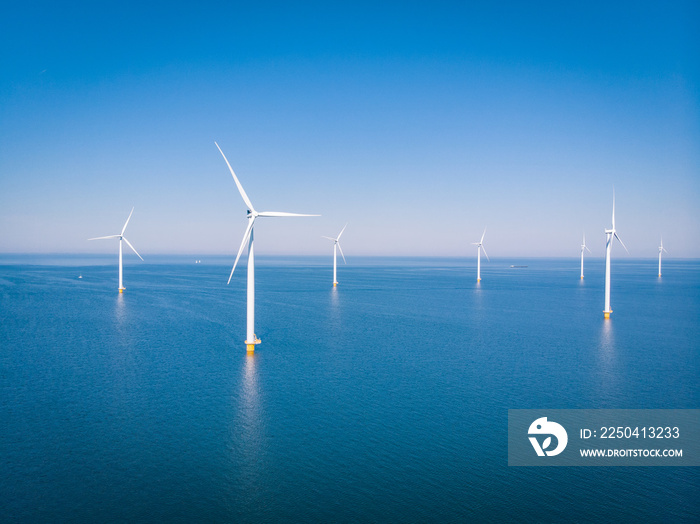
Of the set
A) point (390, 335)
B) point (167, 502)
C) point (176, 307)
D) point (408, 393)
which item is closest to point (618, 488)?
point (408, 393)

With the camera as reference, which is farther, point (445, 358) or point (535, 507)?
point (445, 358)

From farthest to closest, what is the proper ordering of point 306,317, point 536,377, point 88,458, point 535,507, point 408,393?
point 306,317 → point 536,377 → point 408,393 → point 88,458 → point 535,507

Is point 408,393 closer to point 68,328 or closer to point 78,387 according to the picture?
point 78,387

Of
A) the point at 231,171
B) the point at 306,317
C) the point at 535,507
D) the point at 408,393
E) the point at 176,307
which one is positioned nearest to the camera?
the point at 535,507

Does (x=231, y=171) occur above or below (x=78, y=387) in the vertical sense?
above

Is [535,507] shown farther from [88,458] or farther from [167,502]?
[88,458]

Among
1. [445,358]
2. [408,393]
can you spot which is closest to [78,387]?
[408,393]
